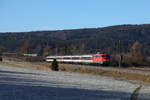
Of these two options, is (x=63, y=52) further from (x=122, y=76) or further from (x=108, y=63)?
(x=122, y=76)

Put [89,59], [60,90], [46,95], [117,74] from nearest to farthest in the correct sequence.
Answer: [46,95]
[60,90]
[117,74]
[89,59]

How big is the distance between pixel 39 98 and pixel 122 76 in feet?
110

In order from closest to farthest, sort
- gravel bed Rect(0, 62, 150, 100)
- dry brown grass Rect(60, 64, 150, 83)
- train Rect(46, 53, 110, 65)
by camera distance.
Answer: gravel bed Rect(0, 62, 150, 100)
dry brown grass Rect(60, 64, 150, 83)
train Rect(46, 53, 110, 65)

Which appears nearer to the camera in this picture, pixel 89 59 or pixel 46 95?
pixel 46 95

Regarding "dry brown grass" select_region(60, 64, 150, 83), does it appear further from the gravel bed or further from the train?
the gravel bed

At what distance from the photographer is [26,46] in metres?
173

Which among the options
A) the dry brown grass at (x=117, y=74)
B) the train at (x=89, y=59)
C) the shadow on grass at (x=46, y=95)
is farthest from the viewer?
the train at (x=89, y=59)

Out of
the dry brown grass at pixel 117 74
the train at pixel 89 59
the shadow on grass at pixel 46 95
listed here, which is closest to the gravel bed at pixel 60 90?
the shadow on grass at pixel 46 95

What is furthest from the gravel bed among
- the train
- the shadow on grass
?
the train

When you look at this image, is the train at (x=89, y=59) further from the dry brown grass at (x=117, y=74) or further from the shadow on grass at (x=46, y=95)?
the shadow on grass at (x=46, y=95)

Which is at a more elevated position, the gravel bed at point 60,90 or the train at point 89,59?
the train at point 89,59

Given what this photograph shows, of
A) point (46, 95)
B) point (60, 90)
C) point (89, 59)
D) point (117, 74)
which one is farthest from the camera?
point (89, 59)

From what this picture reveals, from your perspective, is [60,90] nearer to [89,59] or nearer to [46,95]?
[46,95]

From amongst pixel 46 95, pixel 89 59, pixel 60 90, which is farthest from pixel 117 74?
pixel 46 95
